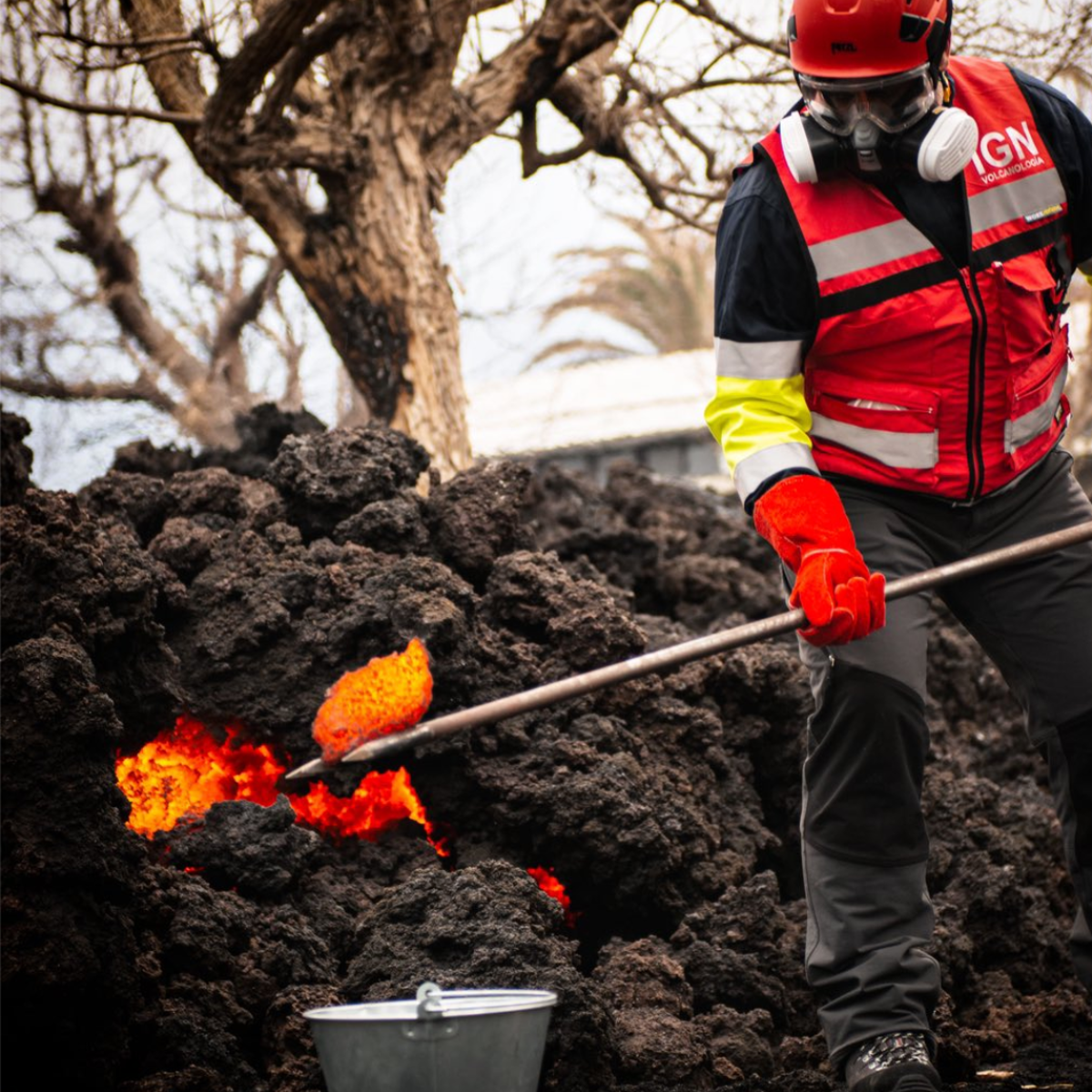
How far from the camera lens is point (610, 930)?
459 cm

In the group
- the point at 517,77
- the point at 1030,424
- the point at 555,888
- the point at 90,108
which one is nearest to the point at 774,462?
the point at 1030,424

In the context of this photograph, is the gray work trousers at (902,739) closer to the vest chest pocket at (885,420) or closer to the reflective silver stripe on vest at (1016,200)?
the vest chest pocket at (885,420)

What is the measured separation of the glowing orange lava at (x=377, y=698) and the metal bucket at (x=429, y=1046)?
80 centimetres

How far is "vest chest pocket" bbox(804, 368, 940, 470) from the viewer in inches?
135

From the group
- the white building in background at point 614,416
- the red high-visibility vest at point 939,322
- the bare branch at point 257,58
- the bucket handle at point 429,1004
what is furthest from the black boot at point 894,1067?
the white building in background at point 614,416

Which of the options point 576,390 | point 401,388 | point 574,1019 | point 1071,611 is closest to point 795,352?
point 1071,611

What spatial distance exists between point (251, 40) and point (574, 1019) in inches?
164

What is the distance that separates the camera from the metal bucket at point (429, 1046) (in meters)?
2.74

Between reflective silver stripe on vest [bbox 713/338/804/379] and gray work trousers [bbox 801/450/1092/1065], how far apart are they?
35cm

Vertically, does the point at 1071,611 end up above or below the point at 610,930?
above

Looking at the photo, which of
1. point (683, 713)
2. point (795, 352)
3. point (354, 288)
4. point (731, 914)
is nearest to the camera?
point (795, 352)

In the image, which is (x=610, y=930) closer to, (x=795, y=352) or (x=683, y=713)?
(x=683, y=713)

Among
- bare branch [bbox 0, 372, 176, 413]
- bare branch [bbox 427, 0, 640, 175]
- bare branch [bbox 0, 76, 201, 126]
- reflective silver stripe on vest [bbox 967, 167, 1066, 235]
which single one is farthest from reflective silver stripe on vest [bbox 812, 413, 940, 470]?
bare branch [bbox 0, 372, 176, 413]

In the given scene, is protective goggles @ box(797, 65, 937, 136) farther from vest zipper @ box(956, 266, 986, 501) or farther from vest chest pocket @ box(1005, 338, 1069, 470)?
vest chest pocket @ box(1005, 338, 1069, 470)
